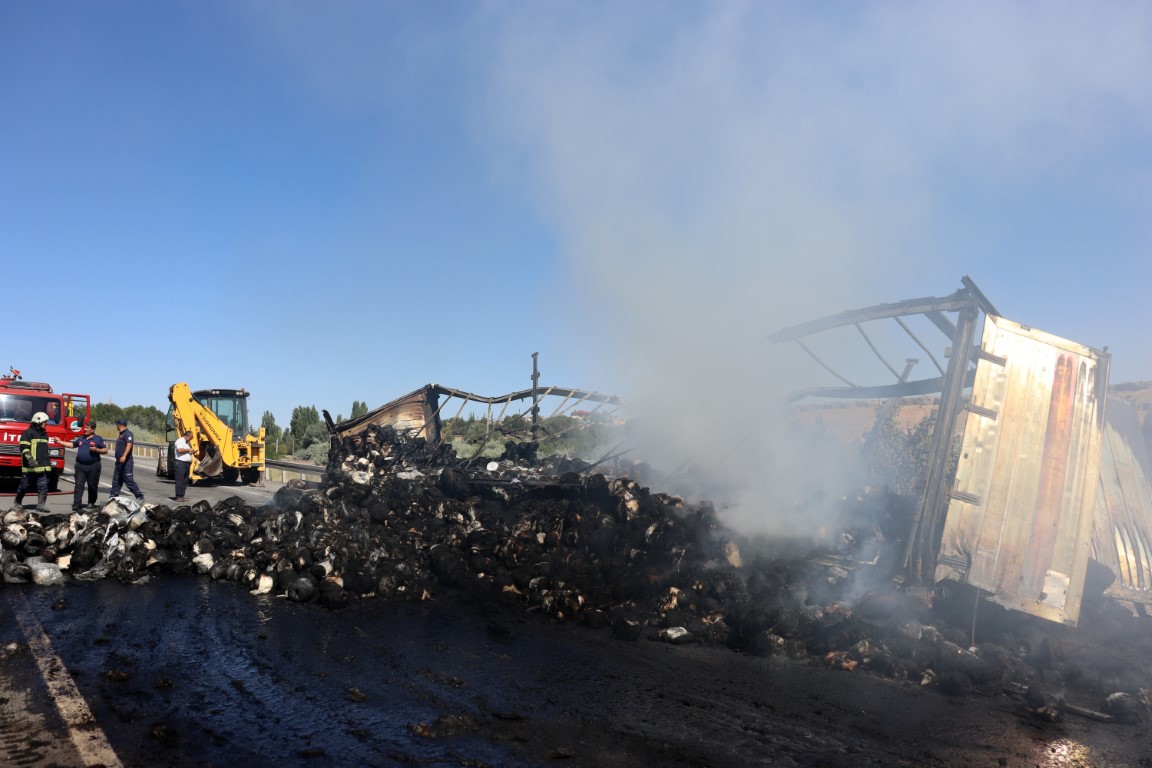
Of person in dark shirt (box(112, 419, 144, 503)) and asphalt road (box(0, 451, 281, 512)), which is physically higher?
person in dark shirt (box(112, 419, 144, 503))

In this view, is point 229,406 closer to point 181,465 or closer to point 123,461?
point 181,465

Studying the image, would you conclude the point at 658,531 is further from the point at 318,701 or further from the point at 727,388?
the point at 727,388

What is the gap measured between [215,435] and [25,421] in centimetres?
397

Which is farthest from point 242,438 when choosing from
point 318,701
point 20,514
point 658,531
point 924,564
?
point 924,564

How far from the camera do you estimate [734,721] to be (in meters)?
4.80

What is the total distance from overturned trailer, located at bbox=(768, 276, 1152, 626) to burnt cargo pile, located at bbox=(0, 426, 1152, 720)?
0.45m

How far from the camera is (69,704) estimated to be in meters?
4.56

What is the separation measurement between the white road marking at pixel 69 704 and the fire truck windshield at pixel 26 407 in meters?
11.3

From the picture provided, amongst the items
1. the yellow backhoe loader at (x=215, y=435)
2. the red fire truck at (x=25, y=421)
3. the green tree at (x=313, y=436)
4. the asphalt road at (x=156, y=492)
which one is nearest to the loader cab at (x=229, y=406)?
the yellow backhoe loader at (x=215, y=435)

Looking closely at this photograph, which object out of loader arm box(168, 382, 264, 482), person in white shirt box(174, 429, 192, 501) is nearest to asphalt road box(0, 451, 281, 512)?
person in white shirt box(174, 429, 192, 501)

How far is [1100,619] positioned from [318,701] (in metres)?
8.59

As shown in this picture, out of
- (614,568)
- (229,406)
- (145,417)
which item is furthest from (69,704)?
(145,417)

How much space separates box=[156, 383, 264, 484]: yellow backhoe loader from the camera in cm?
1761

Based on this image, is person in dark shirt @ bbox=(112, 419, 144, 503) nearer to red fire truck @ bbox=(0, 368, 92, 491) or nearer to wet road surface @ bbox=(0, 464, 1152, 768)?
red fire truck @ bbox=(0, 368, 92, 491)
